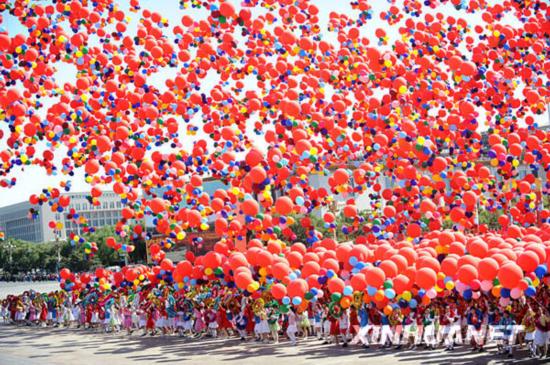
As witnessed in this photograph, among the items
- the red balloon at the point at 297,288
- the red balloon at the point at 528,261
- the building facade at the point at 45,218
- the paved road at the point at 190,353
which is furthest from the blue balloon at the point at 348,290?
the building facade at the point at 45,218

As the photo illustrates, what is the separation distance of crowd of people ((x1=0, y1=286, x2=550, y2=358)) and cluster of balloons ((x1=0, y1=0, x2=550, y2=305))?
4.10ft

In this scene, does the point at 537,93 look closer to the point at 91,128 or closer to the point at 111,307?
the point at 91,128

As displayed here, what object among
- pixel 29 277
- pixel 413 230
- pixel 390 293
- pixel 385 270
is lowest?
pixel 390 293

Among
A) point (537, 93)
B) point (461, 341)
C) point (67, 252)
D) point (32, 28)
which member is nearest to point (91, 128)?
point (32, 28)

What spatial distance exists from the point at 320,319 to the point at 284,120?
17.4 feet

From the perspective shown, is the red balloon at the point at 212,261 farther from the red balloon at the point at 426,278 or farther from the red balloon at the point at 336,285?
the red balloon at the point at 426,278

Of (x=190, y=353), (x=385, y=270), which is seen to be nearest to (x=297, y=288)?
(x=385, y=270)

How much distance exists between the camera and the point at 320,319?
1795 cm

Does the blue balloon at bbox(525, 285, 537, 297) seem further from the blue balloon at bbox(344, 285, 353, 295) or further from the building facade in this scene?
the building facade

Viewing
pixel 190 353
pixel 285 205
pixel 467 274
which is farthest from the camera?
pixel 190 353

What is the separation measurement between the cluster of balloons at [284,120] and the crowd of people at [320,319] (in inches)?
49.2

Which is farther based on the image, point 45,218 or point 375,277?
point 45,218

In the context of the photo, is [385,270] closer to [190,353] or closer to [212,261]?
[212,261]

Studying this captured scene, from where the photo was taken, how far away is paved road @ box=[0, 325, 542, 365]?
47.7 ft
